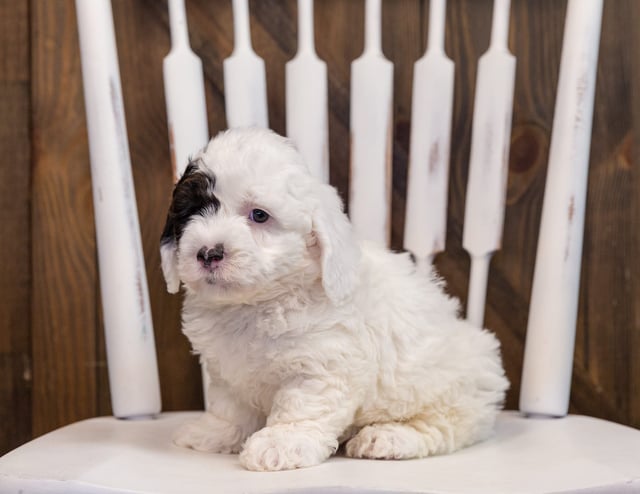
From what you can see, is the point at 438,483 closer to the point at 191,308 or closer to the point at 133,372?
the point at 191,308

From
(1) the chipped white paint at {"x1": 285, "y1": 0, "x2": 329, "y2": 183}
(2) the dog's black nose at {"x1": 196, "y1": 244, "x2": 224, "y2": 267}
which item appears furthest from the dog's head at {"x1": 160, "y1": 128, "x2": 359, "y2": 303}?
(1) the chipped white paint at {"x1": 285, "y1": 0, "x2": 329, "y2": 183}

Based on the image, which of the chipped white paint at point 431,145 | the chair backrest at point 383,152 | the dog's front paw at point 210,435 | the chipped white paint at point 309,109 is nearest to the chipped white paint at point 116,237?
the chair backrest at point 383,152

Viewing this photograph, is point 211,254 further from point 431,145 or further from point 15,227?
point 15,227

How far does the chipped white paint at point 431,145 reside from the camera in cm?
113

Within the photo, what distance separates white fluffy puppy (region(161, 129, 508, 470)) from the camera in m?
0.83

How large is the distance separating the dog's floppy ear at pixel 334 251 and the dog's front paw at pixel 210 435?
7.7 inches

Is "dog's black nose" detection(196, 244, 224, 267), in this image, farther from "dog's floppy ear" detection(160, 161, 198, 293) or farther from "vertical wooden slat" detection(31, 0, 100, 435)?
"vertical wooden slat" detection(31, 0, 100, 435)

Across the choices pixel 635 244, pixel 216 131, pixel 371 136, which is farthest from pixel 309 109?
pixel 635 244

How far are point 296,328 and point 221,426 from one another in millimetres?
150

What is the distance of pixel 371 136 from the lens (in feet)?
3.71

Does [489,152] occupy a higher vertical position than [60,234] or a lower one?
higher

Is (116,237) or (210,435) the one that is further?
(116,237)

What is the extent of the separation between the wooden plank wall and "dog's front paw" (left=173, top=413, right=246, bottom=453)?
0.38 meters

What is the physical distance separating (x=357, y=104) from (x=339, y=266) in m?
0.34
